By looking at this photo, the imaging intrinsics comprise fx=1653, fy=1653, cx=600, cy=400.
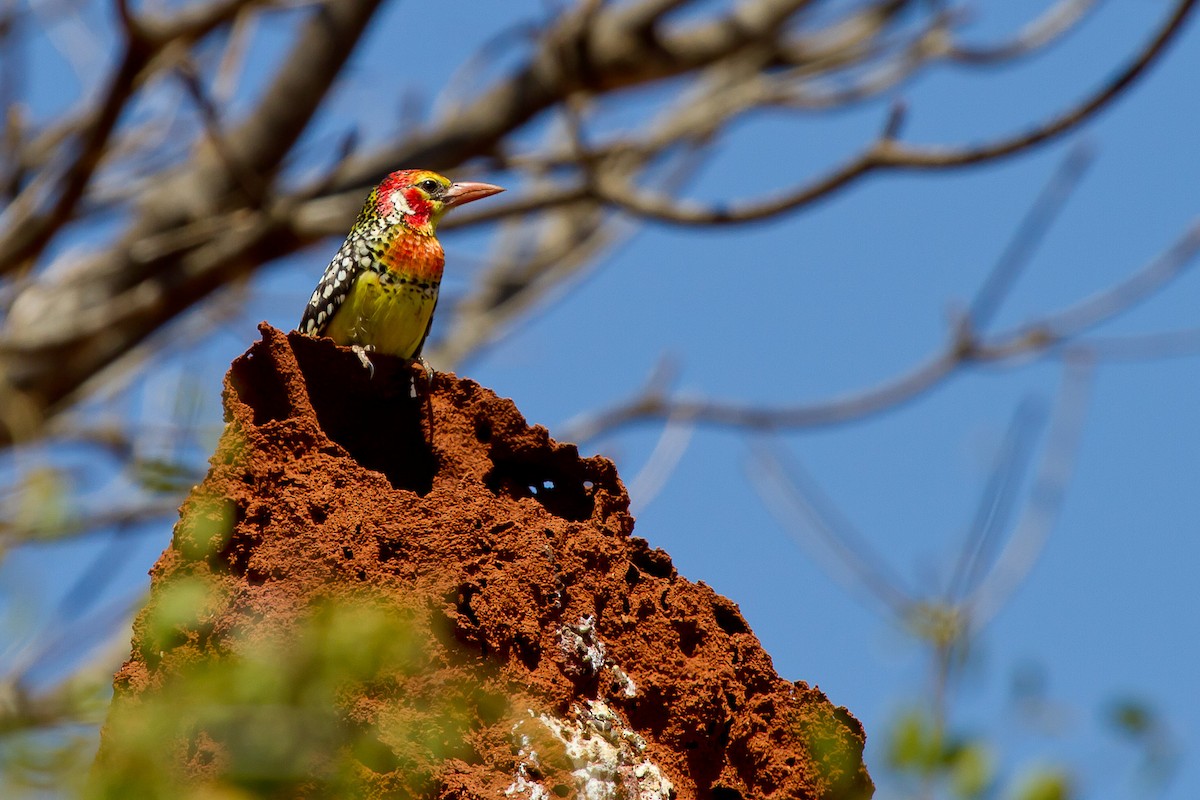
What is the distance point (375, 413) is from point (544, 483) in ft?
1.53

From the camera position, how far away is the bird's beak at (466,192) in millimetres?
6564

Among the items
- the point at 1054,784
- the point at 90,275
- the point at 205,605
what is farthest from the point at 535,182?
the point at 1054,784

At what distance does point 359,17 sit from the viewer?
25.7ft

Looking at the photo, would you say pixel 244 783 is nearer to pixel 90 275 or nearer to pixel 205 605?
pixel 205 605

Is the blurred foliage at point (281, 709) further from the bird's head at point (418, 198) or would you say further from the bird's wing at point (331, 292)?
the bird's head at point (418, 198)

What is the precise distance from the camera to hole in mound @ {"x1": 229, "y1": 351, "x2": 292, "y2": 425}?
12.4 feet

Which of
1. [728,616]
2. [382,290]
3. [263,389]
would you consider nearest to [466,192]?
[382,290]

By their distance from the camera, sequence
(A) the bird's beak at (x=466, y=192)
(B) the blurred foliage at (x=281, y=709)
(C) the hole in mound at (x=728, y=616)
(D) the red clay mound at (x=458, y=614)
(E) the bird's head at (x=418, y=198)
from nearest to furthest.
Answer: (B) the blurred foliage at (x=281, y=709), (D) the red clay mound at (x=458, y=614), (C) the hole in mound at (x=728, y=616), (E) the bird's head at (x=418, y=198), (A) the bird's beak at (x=466, y=192)

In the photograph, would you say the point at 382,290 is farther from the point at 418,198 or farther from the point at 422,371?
the point at 422,371

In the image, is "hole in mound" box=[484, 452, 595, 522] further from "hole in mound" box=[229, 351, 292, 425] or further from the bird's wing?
the bird's wing

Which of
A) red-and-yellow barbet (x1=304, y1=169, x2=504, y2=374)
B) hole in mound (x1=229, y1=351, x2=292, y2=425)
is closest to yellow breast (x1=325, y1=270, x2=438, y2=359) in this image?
red-and-yellow barbet (x1=304, y1=169, x2=504, y2=374)

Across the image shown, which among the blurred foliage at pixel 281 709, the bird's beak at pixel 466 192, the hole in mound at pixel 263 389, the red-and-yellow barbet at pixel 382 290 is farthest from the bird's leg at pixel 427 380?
the bird's beak at pixel 466 192

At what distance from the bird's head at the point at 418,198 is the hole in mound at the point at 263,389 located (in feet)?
7.69

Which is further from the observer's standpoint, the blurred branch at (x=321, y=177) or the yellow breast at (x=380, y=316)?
the blurred branch at (x=321, y=177)
